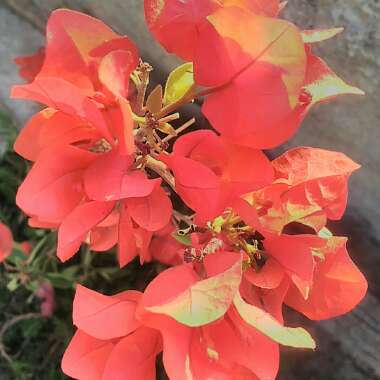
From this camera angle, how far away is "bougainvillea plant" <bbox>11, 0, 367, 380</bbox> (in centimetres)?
40

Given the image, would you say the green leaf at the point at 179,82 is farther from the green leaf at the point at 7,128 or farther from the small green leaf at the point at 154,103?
the green leaf at the point at 7,128

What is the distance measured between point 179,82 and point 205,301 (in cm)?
15

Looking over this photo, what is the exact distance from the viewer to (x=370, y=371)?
0.78 meters

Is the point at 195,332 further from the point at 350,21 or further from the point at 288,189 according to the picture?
the point at 350,21

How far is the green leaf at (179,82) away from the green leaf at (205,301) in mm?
127

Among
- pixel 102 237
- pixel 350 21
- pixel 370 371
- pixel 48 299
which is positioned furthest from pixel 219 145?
pixel 48 299

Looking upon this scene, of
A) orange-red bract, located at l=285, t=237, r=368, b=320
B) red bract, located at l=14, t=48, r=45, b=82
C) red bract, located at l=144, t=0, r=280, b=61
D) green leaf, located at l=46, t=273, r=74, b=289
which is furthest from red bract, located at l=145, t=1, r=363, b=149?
green leaf, located at l=46, t=273, r=74, b=289

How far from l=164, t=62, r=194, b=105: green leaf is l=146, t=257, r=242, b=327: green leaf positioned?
13 centimetres

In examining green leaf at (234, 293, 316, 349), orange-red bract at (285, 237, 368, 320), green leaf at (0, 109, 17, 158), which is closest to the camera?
green leaf at (234, 293, 316, 349)

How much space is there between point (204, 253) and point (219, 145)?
7 centimetres

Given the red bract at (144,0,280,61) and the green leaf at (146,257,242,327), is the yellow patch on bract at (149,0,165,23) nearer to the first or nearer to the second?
the red bract at (144,0,280,61)

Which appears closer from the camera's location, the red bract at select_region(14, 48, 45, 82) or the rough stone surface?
the red bract at select_region(14, 48, 45, 82)

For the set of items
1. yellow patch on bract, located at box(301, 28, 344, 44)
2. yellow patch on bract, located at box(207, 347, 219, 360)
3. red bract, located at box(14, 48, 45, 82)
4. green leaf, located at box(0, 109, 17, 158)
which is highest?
yellow patch on bract, located at box(301, 28, 344, 44)

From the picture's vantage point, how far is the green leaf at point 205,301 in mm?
385
